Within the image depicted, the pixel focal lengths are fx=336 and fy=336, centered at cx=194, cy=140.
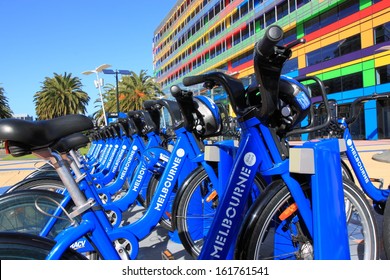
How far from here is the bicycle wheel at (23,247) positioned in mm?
1389

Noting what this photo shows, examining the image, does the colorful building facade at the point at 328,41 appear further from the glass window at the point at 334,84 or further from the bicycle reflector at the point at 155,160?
the bicycle reflector at the point at 155,160

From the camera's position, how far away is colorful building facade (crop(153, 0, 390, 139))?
2012cm

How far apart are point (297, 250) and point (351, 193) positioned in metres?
0.44

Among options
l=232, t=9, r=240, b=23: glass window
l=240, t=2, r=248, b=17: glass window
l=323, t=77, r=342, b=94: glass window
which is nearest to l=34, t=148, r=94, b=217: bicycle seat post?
l=323, t=77, r=342, b=94: glass window

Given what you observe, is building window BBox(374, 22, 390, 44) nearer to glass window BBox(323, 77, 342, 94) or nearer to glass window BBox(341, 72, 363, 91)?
glass window BBox(341, 72, 363, 91)

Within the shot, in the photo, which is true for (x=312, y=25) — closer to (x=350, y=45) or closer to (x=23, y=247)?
(x=350, y=45)

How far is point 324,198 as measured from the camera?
1618 millimetres

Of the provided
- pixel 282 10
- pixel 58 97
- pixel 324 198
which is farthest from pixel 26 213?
pixel 58 97

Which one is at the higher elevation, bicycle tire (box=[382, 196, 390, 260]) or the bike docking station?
the bike docking station

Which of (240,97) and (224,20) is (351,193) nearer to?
(240,97)

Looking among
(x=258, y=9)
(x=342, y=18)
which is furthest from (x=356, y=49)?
(x=258, y=9)

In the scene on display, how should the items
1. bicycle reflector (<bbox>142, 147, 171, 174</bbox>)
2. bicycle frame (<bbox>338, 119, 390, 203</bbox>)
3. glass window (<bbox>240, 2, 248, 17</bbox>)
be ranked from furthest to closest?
1. glass window (<bbox>240, 2, 248, 17</bbox>)
2. bicycle reflector (<bbox>142, 147, 171, 174</bbox>)
3. bicycle frame (<bbox>338, 119, 390, 203</bbox>)

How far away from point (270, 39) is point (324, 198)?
0.79 m

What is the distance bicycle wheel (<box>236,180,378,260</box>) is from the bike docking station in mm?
111
